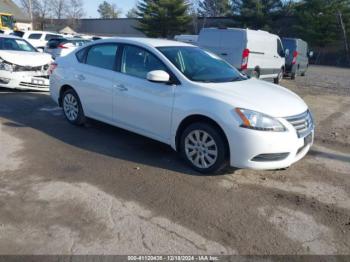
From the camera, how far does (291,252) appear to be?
3.12 meters

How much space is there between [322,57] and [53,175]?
40.9 metres

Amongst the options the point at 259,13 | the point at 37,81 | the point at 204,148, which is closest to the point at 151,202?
the point at 204,148

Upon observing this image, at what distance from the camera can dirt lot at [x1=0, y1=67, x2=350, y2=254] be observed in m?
3.19

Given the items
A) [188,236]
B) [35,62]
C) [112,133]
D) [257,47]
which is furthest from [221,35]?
[188,236]

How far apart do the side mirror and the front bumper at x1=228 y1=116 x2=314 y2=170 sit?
46.7 inches

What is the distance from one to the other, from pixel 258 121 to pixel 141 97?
5.82 feet

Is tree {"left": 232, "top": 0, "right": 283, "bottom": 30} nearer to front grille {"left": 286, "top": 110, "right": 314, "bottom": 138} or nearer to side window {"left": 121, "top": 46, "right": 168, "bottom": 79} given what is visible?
side window {"left": 121, "top": 46, "right": 168, "bottom": 79}

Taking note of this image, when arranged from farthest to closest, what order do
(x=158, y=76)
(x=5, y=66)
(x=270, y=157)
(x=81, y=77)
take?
(x=5, y=66), (x=81, y=77), (x=158, y=76), (x=270, y=157)

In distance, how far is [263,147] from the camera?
13.7 feet

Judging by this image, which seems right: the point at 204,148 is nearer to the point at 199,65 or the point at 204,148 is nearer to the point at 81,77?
the point at 199,65

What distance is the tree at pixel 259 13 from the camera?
42719 mm

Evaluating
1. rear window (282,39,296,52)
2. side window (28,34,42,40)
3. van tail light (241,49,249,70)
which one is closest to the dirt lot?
van tail light (241,49,249,70)

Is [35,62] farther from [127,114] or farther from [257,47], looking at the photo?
[257,47]

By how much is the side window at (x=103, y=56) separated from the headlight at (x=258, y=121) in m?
2.46
